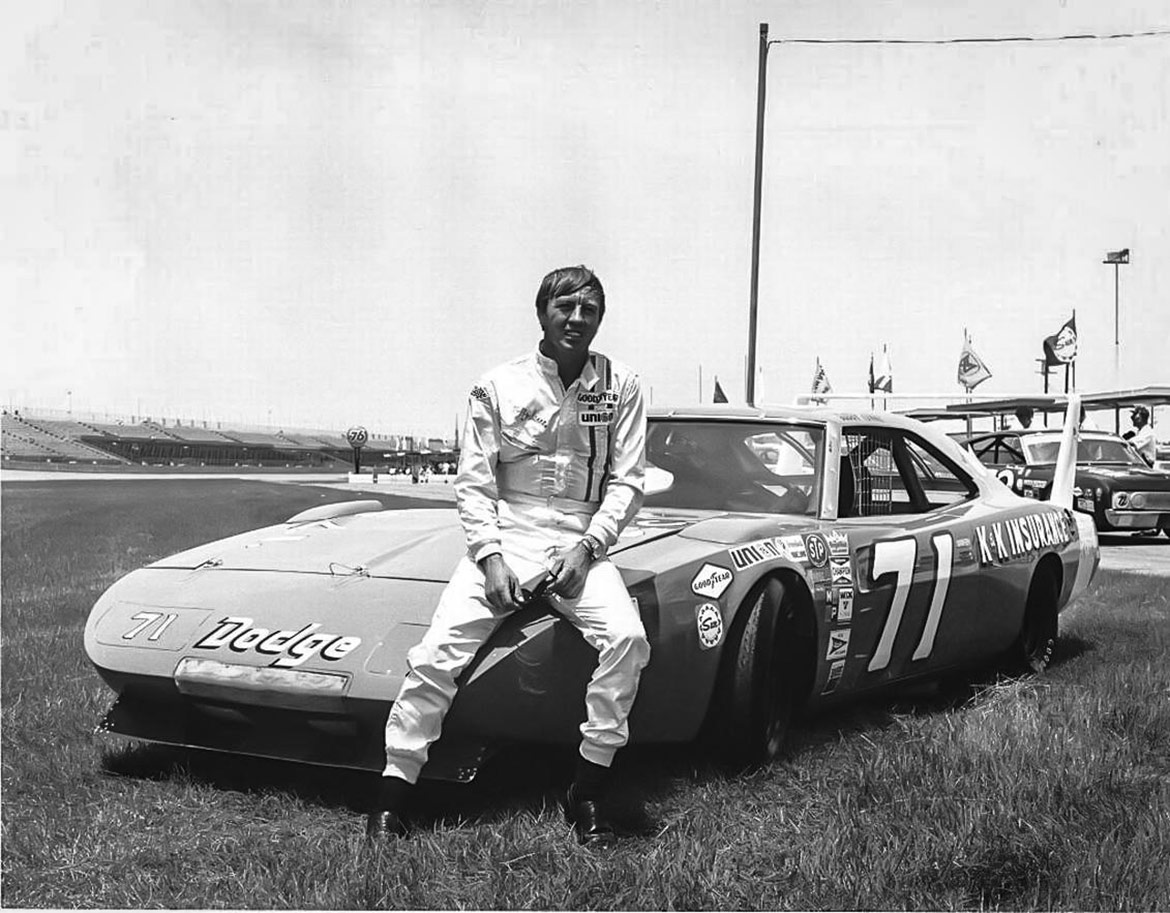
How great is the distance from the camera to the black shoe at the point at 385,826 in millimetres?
3000

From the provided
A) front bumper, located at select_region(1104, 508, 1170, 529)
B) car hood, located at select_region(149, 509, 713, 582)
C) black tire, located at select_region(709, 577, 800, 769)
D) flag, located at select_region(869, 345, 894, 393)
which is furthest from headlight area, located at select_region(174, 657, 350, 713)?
front bumper, located at select_region(1104, 508, 1170, 529)

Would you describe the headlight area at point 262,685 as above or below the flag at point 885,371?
below

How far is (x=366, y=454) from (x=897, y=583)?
83.8 meters

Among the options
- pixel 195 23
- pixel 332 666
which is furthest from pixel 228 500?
pixel 332 666

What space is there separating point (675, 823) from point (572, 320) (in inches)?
51.4

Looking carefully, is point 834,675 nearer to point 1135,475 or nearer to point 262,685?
point 262,685

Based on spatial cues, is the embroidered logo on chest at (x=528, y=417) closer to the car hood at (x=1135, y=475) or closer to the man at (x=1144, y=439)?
the car hood at (x=1135, y=475)

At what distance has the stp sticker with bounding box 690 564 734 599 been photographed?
11.5ft

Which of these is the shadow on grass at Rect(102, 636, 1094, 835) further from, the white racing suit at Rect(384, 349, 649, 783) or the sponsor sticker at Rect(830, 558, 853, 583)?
the sponsor sticker at Rect(830, 558, 853, 583)

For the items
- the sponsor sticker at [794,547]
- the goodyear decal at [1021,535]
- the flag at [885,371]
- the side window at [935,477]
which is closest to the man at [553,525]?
the sponsor sticker at [794,547]

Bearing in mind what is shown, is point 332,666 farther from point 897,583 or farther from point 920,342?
point 920,342

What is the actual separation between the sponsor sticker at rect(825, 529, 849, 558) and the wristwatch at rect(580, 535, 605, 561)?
3.97 feet

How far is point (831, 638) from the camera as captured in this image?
159 inches

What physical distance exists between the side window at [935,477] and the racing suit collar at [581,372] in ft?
7.27
